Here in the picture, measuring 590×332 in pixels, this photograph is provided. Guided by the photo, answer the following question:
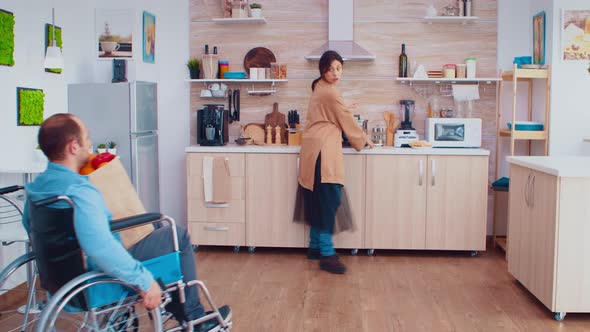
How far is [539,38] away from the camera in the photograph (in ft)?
16.9

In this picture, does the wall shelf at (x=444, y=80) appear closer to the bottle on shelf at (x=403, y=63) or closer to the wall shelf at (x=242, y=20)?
the bottle on shelf at (x=403, y=63)

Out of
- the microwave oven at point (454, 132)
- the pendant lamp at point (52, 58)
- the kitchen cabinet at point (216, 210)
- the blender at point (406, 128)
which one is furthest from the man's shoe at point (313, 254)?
the pendant lamp at point (52, 58)

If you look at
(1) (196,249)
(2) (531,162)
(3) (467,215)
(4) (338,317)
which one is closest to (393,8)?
(3) (467,215)

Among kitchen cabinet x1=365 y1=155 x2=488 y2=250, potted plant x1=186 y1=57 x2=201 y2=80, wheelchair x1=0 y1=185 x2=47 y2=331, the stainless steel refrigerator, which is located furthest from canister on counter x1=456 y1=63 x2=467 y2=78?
wheelchair x1=0 y1=185 x2=47 y2=331

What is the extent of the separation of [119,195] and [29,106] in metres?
1.85

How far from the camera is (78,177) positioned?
90.1 inches

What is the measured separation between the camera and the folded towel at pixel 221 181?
16.5 feet

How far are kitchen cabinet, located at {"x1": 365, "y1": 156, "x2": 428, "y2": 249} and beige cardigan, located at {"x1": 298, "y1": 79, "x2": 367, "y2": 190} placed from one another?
453 mm

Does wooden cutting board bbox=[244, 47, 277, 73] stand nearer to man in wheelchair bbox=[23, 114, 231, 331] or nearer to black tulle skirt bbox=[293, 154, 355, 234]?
black tulle skirt bbox=[293, 154, 355, 234]

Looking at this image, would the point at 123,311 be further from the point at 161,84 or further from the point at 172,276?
the point at 161,84

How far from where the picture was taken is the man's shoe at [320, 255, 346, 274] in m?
4.47

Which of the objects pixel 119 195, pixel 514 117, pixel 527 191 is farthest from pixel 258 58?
pixel 119 195

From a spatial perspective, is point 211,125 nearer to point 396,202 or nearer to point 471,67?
point 396,202

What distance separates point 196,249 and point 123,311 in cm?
267
